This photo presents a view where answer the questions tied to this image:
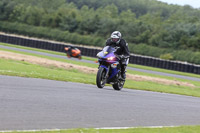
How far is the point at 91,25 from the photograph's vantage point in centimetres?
8950

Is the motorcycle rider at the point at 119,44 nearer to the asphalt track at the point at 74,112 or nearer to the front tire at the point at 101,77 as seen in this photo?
the front tire at the point at 101,77

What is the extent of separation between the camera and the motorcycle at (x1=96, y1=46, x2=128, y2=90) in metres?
12.4

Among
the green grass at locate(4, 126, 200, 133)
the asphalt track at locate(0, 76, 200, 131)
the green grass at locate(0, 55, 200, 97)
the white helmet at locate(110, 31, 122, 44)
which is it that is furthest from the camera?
the green grass at locate(0, 55, 200, 97)

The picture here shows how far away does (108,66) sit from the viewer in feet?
41.2

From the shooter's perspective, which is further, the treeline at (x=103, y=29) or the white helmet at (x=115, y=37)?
the treeline at (x=103, y=29)

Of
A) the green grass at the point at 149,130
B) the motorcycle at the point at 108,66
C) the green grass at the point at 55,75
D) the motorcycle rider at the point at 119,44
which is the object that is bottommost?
the green grass at the point at 55,75

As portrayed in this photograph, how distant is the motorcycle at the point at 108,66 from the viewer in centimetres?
1239

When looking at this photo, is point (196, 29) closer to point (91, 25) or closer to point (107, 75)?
point (91, 25)

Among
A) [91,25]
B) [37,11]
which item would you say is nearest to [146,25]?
[91,25]

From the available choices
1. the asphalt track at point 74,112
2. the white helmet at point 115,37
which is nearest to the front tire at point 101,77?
the white helmet at point 115,37

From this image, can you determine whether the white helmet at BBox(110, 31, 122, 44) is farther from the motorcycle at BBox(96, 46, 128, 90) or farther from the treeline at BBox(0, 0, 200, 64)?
the treeline at BBox(0, 0, 200, 64)

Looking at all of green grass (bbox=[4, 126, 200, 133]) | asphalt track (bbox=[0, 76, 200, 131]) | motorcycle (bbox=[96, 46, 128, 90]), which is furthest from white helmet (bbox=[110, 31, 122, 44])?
green grass (bbox=[4, 126, 200, 133])

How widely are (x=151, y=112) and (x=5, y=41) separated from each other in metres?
41.5

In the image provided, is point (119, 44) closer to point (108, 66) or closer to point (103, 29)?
point (108, 66)
